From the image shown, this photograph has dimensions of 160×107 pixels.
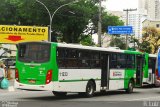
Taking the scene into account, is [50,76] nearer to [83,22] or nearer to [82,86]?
[82,86]

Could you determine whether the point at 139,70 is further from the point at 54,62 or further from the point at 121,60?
the point at 54,62

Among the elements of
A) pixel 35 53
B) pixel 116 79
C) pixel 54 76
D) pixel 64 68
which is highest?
pixel 35 53

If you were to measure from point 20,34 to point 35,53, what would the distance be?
33.1 m

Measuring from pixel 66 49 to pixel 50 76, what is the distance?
5.43 ft

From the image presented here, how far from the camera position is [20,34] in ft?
A: 176

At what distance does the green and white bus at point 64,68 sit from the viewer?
2061 cm

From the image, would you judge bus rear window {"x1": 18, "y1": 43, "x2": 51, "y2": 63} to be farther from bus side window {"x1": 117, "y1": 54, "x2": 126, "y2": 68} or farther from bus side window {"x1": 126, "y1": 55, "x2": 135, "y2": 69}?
bus side window {"x1": 126, "y1": 55, "x2": 135, "y2": 69}

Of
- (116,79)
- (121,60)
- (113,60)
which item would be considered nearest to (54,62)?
(113,60)

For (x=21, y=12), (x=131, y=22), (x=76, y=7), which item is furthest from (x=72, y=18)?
(x=131, y=22)

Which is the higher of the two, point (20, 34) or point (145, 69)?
point (20, 34)

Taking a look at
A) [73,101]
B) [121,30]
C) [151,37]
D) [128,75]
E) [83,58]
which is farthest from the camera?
[151,37]

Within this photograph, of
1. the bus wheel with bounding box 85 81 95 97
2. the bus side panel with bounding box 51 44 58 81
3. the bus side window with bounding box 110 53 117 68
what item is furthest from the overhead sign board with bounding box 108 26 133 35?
the bus side panel with bounding box 51 44 58 81

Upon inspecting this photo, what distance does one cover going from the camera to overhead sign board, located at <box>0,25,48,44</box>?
173 feet

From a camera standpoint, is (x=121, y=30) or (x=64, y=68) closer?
(x=64, y=68)
